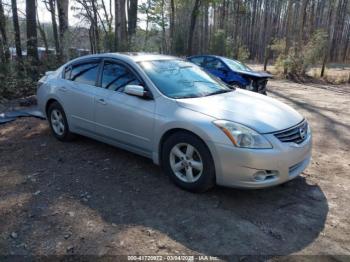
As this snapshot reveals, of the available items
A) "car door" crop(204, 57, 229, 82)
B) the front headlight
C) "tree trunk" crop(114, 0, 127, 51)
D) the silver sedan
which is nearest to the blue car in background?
"car door" crop(204, 57, 229, 82)

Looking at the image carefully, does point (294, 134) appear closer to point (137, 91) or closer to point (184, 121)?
point (184, 121)

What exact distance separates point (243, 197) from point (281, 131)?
86 centimetres

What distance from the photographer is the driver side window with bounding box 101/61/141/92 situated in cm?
465

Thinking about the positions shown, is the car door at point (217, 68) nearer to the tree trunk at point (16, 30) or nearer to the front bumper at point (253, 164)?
the tree trunk at point (16, 30)

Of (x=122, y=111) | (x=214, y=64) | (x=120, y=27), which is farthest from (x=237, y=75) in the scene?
(x=122, y=111)

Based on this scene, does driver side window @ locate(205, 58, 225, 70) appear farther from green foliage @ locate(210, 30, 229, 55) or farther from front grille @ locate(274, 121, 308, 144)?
green foliage @ locate(210, 30, 229, 55)

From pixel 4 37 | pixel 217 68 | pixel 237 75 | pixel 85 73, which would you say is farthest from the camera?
pixel 4 37

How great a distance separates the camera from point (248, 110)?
3.96 m

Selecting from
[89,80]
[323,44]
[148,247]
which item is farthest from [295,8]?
[148,247]

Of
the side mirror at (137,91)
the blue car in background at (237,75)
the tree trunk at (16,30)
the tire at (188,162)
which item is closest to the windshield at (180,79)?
the side mirror at (137,91)

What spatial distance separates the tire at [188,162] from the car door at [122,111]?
34 centimetres

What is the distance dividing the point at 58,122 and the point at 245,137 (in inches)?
140

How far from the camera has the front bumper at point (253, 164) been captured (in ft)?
11.5

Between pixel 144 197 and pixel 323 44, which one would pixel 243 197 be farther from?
pixel 323 44
